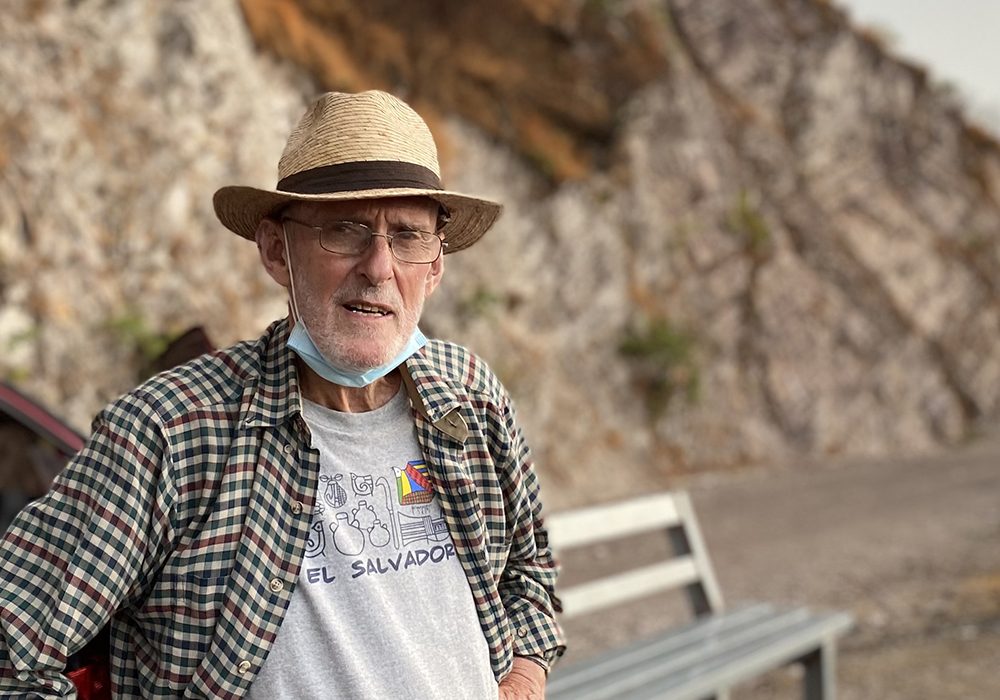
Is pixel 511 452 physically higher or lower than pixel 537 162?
lower

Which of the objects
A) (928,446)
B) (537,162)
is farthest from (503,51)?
(928,446)

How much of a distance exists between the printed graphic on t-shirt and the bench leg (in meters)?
2.64

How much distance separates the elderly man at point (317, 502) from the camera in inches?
65.4

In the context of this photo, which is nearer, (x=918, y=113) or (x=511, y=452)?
(x=511, y=452)

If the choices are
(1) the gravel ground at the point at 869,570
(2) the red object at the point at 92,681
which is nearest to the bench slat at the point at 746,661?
(1) the gravel ground at the point at 869,570

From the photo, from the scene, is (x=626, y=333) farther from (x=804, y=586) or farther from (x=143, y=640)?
(x=143, y=640)

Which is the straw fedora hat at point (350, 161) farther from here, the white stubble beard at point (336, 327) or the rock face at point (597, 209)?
the rock face at point (597, 209)

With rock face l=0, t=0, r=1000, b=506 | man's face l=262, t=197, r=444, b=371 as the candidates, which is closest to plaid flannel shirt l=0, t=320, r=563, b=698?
man's face l=262, t=197, r=444, b=371

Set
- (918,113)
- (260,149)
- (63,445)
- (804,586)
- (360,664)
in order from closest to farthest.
→ (360,664) < (63,445) < (804,586) < (260,149) < (918,113)

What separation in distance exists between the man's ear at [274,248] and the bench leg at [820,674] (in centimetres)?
298

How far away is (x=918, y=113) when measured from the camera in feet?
63.4

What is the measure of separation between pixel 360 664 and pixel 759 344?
14408 millimetres

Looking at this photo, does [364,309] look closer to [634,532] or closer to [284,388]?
[284,388]

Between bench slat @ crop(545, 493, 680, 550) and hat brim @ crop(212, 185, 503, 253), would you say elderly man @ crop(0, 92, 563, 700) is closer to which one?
hat brim @ crop(212, 185, 503, 253)
